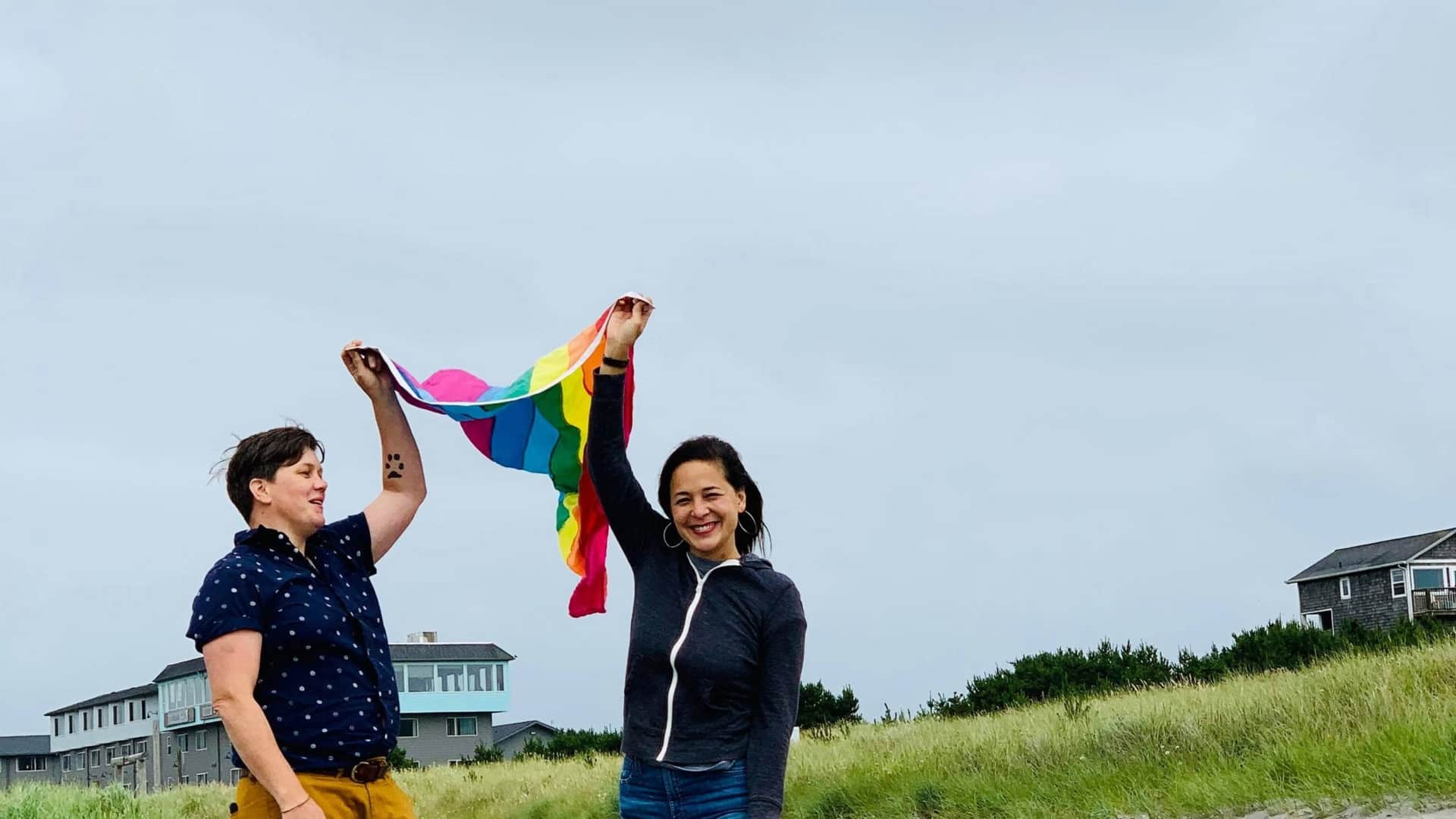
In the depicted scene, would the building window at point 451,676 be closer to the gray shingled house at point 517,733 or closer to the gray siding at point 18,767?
the gray shingled house at point 517,733

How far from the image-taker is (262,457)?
4.08 m

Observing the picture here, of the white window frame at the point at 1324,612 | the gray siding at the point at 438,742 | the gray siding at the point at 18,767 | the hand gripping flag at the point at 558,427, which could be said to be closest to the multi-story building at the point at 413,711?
the gray siding at the point at 438,742

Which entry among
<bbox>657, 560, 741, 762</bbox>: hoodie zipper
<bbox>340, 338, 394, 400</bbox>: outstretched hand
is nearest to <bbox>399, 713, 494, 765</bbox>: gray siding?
<bbox>340, 338, 394, 400</bbox>: outstretched hand

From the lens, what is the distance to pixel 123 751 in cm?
8831

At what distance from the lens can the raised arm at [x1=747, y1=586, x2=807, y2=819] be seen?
3799 mm

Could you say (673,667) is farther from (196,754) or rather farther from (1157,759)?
(196,754)

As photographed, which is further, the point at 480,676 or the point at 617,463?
the point at 480,676

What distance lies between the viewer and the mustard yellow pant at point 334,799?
12.6 ft

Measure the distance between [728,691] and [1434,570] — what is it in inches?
2316

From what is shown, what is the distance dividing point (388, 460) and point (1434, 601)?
5791cm

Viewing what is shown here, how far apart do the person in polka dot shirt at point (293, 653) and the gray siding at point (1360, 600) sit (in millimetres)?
55949

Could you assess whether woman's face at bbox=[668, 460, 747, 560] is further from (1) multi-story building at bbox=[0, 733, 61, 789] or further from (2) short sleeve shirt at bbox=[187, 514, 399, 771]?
(1) multi-story building at bbox=[0, 733, 61, 789]

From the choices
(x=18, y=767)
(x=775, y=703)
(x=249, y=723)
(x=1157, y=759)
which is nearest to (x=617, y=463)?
(x=775, y=703)

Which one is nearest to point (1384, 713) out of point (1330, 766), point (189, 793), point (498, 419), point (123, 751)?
point (1330, 766)
